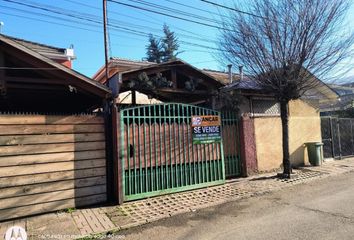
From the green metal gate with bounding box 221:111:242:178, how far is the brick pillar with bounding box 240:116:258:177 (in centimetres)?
14

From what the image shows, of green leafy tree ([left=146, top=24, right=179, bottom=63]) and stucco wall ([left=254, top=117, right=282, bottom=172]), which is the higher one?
green leafy tree ([left=146, top=24, right=179, bottom=63])

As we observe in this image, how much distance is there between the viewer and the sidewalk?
5738mm

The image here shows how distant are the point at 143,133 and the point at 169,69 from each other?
2958mm

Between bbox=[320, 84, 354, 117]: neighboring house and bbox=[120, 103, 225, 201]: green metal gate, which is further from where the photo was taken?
bbox=[320, 84, 354, 117]: neighboring house

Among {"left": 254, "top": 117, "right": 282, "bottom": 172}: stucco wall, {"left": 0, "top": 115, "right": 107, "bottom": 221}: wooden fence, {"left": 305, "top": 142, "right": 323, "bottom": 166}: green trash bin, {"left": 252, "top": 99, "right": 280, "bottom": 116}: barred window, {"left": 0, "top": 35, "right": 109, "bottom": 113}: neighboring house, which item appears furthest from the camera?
{"left": 305, "top": 142, "right": 323, "bottom": 166}: green trash bin

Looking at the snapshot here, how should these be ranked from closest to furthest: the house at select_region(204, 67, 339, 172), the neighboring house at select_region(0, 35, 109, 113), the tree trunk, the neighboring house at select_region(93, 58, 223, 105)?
the neighboring house at select_region(0, 35, 109, 113) < the neighboring house at select_region(93, 58, 223, 105) < the tree trunk < the house at select_region(204, 67, 339, 172)

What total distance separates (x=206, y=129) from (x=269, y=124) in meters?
3.43

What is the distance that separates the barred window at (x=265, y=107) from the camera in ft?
38.1

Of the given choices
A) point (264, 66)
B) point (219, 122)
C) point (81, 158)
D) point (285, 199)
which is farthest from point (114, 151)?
point (264, 66)

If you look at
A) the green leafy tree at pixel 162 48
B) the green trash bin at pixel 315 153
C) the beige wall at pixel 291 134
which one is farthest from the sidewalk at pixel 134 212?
the green leafy tree at pixel 162 48

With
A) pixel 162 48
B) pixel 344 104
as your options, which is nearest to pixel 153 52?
pixel 162 48

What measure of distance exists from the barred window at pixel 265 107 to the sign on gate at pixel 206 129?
8.40ft

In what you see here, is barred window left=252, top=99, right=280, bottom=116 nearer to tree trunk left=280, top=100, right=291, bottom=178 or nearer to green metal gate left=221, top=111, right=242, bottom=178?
tree trunk left=280, top=100, right=291, bottom=178

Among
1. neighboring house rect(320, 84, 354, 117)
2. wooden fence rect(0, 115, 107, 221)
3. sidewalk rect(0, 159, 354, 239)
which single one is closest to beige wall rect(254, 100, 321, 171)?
sidewalk rect(0, 159, 354, 239)
